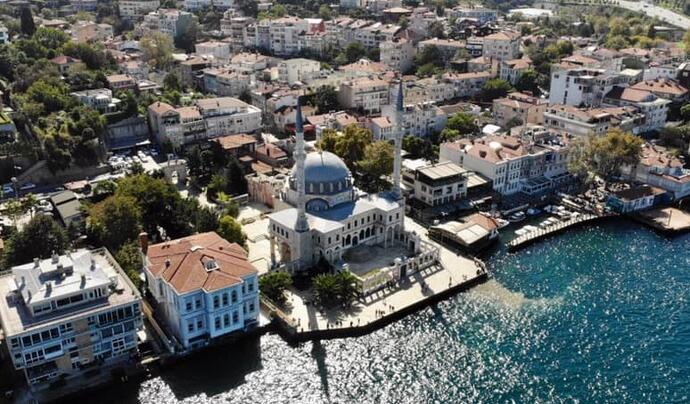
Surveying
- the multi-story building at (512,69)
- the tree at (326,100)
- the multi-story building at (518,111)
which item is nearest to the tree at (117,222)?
the tree at (326,100)

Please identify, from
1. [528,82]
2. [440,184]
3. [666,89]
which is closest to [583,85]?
[666,89]

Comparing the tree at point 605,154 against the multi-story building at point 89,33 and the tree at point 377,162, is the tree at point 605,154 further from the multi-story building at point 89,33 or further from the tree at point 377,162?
the multi-story building at point 89,33

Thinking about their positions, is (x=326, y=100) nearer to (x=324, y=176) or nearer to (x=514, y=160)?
(x=514, y=160)

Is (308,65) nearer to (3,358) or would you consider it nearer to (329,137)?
(329,137)

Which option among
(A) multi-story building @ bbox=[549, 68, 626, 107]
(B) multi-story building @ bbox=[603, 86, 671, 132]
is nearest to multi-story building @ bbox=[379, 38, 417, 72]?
(A) multi-story building @ bbox=[549, 68, 626, 107]

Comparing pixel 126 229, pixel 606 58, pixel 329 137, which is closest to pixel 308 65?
pixel 329 137
